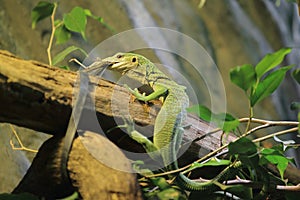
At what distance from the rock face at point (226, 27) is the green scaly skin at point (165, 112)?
0.87 metres

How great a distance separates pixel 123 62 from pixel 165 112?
8.5 inches

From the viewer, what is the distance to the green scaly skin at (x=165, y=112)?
0.98 m

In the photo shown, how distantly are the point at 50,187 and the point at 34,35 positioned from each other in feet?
4.09

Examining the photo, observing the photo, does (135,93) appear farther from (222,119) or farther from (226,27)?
(226,27)

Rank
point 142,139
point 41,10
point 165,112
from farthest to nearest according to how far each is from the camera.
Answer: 1. point 41,10
2. point 165,112
3. point 142,139

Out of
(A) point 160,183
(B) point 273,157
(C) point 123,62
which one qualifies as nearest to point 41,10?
(C) point 123,62

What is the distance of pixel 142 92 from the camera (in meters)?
1.16

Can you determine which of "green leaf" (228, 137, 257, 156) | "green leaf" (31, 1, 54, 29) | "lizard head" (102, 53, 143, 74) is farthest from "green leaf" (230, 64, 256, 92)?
"green leaf" (31, 1, 54, 29)

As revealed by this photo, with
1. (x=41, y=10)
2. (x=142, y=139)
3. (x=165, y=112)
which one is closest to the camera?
(x=142, y=139)

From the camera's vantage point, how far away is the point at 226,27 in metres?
2.68

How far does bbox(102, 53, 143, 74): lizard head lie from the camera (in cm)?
114

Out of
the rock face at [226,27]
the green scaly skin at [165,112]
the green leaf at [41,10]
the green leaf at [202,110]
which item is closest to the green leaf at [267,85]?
the green leaf at [202,110]

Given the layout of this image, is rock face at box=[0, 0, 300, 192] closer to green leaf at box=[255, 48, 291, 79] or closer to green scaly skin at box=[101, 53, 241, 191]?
green scaly skin at box=[101, 53, 241, 191]

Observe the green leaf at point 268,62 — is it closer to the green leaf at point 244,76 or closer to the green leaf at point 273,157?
the green leaf at point 244,76
